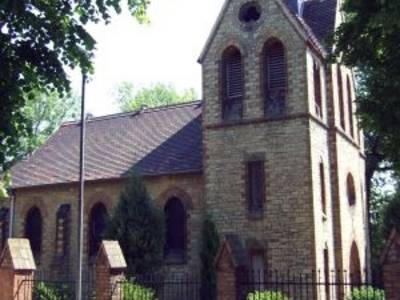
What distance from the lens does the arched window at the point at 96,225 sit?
83.5ft

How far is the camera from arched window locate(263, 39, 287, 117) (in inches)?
841

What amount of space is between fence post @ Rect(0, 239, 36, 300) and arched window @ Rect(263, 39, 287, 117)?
9.87 metres

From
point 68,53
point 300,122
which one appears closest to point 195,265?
point 300,122

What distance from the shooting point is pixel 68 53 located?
11961mm

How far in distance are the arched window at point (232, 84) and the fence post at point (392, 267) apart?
11.7 m

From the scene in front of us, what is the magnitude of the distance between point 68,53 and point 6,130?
198cm

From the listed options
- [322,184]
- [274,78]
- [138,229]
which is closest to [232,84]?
[274,78]

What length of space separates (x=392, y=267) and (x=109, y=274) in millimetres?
6770

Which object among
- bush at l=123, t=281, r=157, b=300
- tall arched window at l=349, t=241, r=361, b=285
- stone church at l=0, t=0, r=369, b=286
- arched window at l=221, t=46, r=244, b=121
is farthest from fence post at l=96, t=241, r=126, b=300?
tall arched window at l=349, t=241, r=361, b=285

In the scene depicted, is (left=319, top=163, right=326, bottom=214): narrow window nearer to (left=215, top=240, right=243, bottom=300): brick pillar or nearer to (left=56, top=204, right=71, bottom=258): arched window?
(left=215, top=240, right=243, bottom=300): brick pillar

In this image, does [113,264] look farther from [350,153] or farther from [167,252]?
[350,153]

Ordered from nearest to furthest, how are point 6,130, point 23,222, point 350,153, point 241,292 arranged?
point 6,130, point 241,292, point 350,153, point 23,222

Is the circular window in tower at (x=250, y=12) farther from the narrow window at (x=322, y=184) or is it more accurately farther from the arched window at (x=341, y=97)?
the narrow window at (x=322, y=184)

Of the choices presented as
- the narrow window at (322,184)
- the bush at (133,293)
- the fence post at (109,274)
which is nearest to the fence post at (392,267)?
the fence post at (109,274)
